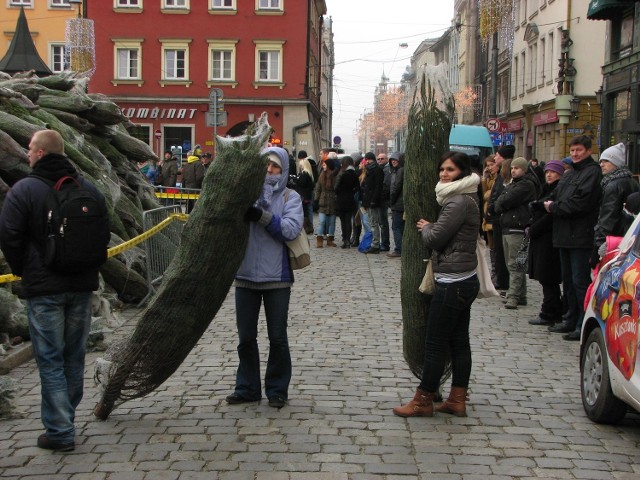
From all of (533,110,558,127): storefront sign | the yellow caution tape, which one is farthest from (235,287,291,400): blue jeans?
(533,110,558,127): storefront sign

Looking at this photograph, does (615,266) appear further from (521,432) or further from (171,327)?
(171,327)

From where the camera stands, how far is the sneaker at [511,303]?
11102 millimetres

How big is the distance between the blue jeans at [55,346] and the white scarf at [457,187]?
93.6 inches

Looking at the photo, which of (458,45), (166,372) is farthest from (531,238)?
(458,45)

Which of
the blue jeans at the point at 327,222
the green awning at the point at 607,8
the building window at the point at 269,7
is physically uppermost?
the building window at the point at 269,7

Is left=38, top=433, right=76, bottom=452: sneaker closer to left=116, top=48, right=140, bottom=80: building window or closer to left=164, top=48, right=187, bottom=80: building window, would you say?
left=164, top=48, right=187, bottom=80: building window

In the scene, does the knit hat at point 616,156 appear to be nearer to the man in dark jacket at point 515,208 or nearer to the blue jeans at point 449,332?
the man in dark jacket at point 515,208

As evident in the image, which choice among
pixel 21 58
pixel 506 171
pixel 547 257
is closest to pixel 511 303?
pixel 547 257

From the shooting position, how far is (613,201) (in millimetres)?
8562

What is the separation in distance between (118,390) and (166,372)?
13.1 inches

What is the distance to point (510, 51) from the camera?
52.1 metres

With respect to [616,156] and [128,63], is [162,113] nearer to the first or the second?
[128,63]

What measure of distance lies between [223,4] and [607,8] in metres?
27.4

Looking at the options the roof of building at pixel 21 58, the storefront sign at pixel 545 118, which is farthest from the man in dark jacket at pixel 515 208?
the storefront sign at pixel 545 118
